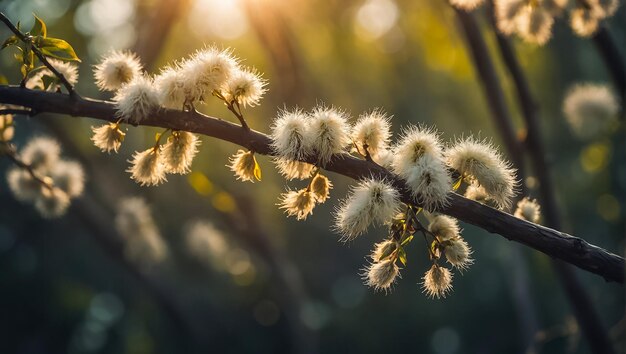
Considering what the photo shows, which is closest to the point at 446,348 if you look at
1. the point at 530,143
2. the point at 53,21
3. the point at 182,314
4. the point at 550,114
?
the point at 550,114

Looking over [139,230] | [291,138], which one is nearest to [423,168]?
[291,138]

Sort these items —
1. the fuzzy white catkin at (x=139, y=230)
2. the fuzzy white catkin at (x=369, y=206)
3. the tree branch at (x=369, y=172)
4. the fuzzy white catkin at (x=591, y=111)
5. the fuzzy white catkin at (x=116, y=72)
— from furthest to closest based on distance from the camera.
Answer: the fuzzy white catkin at (x=139, y=230), the fuzzy white catkin at (x=591, y=111), the fuzzy white catkin at (x=116, y=72), the fuzzy white catkin at (x=369, y=206), the tree branch at (x=369, y=172)

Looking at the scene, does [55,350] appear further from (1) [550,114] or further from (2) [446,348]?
(1) [550,114]

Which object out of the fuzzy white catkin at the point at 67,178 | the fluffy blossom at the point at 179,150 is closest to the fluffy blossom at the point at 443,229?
the fluffy blossom at the point at 179,150

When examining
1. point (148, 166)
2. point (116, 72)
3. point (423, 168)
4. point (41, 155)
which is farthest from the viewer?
point (41, 155)

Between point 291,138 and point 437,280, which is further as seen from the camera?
point 437,280

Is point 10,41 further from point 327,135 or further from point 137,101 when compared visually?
point 327,135

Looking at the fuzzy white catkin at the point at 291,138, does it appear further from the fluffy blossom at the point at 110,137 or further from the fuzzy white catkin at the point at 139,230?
the fuzzy white catkin at the point at 139,230
